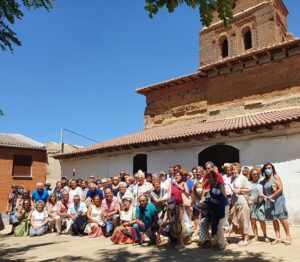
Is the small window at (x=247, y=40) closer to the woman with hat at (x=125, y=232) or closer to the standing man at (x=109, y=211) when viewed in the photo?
the standing man at (x=109, y=211)

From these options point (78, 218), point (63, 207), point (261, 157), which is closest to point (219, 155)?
point (261, 157)

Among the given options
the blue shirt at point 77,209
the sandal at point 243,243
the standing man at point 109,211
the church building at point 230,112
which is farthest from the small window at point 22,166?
the sandal at point 243,243

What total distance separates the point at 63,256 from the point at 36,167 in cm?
1896

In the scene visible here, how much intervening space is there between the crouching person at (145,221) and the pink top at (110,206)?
127cm

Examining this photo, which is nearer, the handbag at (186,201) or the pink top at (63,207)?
the handbag at (186,201)

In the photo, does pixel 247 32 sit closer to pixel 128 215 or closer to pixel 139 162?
pixel 139 162

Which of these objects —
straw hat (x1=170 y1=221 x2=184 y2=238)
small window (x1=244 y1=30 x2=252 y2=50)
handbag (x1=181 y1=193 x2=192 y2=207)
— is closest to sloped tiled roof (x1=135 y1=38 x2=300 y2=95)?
small window (x1=244 y1=30 x2=252 y2=50)

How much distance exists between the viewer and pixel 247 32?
24.4 meters

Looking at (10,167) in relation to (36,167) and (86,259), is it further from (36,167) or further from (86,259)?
(86,259)

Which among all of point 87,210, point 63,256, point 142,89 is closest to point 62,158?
point 142,89

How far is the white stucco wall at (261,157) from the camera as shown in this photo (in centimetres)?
1055

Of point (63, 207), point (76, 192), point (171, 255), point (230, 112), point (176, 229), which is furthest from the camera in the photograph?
point (230, 112)

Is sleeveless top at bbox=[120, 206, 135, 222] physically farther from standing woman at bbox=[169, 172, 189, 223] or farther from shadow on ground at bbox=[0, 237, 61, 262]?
shadow on ground at bbox=[0, 237, 61, 262]

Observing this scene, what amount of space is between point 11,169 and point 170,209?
61.1 ft
